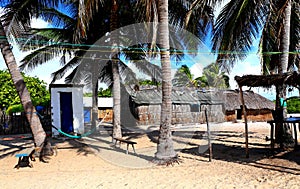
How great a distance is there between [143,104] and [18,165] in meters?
14.2

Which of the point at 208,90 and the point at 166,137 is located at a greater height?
the point at 208,90

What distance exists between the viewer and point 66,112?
44.8 ft

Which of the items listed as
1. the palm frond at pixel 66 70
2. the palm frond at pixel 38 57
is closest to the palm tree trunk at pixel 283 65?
the palm frond at pixel 38 57

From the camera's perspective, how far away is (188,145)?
1037 cm

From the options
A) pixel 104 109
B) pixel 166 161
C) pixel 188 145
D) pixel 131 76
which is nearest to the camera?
pixel 166 161

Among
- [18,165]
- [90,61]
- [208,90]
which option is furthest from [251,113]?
[18,165]

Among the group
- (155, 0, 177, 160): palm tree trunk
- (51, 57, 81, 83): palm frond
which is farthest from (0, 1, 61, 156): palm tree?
(51, 57, 81, 83): palm frond

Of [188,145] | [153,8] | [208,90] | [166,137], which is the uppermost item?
[153,8]

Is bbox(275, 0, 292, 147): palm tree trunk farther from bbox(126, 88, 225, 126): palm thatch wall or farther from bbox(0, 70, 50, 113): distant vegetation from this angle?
bbox(0, 70, 50, 113): distant vegetation

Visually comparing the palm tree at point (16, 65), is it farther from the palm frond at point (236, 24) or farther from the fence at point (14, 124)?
the fence at point (14, 124)

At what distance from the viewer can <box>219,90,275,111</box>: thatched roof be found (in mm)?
24562

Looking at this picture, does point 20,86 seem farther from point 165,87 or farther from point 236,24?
point 236,24

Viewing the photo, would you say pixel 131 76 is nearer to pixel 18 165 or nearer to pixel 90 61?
pixel 90 61

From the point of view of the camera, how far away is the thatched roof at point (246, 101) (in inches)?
967
